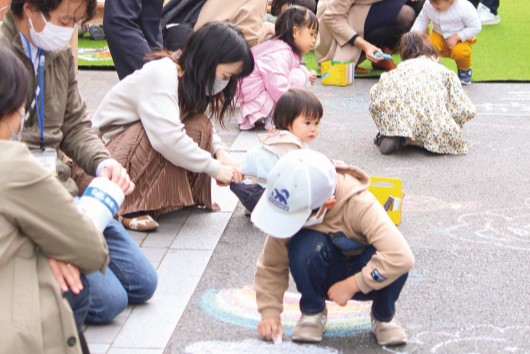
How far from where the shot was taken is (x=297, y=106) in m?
4.25

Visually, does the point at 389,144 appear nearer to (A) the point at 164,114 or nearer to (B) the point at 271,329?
(A) the point at 164,114

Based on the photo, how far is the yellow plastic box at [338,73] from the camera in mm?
8227

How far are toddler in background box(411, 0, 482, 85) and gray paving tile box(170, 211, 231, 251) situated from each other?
375 centimetres

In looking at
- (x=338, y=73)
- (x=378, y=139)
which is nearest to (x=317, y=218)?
(x=378, y=139)

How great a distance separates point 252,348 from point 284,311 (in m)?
0.38

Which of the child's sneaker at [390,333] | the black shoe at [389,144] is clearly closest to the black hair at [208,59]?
the child's sneaker at [390,333]

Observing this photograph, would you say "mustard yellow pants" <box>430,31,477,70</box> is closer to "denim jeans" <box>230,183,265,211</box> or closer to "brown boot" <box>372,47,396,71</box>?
"brown boot" <box>372,47,396,71</box>

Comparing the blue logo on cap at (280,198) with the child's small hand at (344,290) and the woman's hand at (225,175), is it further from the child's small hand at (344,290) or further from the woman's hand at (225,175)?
the woman's hand at (225,175)

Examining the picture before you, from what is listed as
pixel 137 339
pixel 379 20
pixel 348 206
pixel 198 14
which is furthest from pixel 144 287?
pixel 379 20

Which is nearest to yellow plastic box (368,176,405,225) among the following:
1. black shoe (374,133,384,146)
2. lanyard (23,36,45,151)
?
black shoe (374,133,384,146)

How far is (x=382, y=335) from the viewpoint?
3.62 m

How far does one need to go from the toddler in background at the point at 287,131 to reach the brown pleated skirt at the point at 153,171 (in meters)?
0.37

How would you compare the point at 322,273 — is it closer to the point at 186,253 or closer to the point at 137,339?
the point at 137,339

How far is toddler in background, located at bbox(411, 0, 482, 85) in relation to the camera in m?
8.15
